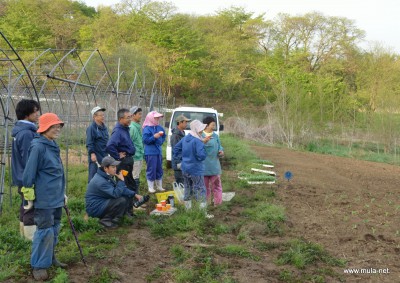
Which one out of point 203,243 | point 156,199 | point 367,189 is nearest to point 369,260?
point 203,243

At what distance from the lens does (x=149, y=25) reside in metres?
38.2

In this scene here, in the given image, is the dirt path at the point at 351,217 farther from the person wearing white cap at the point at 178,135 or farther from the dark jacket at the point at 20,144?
the dark jacket at the point at 20,144

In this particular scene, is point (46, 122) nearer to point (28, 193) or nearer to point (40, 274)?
point (28, 193)

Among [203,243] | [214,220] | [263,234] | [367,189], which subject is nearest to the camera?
[203,243]

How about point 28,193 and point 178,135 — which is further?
point 178,135

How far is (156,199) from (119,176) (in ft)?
6.11

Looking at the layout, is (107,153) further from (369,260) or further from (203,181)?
(369,260)

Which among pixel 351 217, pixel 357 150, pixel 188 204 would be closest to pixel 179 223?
pixel 188 204

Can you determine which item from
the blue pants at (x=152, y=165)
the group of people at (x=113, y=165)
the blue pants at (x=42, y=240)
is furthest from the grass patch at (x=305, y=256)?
the blue pants at (x=152, y=165)

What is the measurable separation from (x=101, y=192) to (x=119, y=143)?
0.91 m

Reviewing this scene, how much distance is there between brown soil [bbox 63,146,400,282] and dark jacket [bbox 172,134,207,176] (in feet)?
2.64

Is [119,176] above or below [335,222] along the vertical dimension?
above

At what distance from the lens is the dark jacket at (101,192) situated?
5.66 metres

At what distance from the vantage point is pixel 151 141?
313 inches
